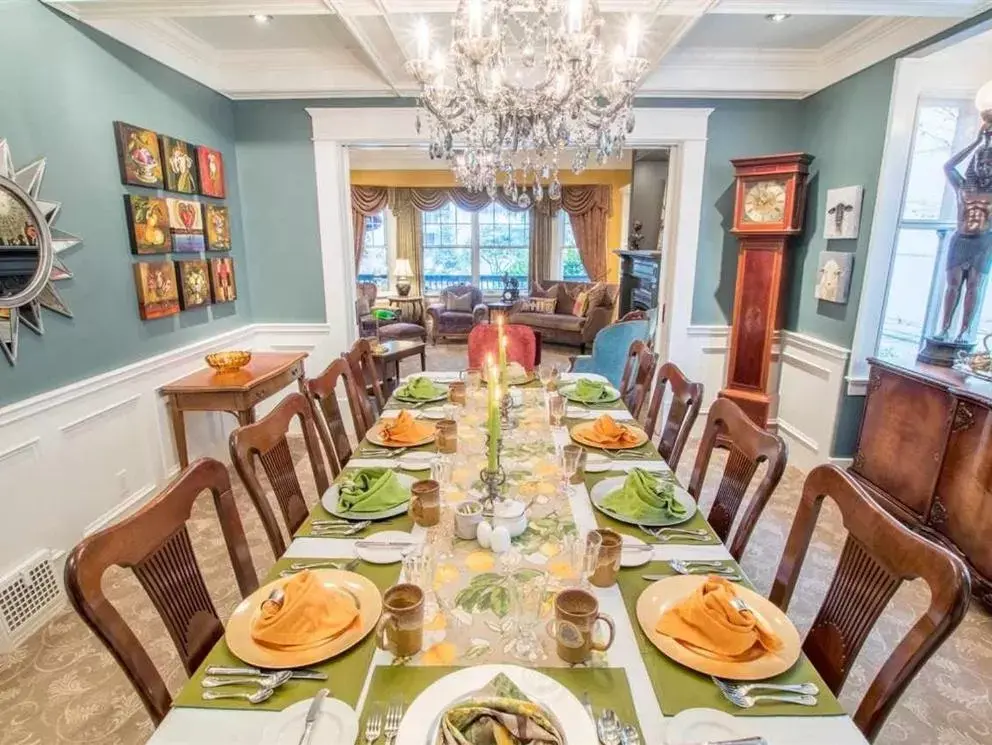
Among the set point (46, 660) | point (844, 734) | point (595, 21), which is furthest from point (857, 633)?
point (46, 660)

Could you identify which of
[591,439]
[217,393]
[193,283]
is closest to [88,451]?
[217,393]

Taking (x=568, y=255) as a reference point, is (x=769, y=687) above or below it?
below

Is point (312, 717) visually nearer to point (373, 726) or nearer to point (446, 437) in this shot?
point (373, 726)

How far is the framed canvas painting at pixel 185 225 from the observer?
2.92m

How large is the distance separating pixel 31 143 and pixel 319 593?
2269 millimetres

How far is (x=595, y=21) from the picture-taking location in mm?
1728

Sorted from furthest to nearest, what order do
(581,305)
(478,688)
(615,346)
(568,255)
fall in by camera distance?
(568,255), (581,305), (615,346), (478,688)

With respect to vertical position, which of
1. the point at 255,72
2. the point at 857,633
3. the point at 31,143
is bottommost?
the point at 857,633

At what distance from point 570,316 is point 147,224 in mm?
5555

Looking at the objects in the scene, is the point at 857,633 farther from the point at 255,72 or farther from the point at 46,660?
the point at 255,72

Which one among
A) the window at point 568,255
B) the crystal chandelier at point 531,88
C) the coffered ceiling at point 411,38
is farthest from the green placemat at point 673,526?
the window at point 568,255

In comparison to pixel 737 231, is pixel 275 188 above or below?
above

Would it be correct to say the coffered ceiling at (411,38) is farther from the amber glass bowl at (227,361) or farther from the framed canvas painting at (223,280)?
the amber glass bowl at (227,361)

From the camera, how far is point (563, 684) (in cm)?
86
